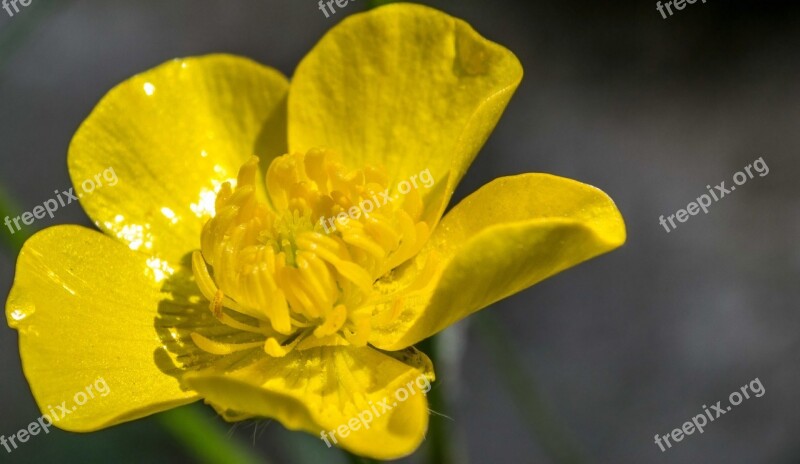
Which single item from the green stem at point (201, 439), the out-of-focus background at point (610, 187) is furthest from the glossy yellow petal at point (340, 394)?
the out-of-focus background at point (610, 187)

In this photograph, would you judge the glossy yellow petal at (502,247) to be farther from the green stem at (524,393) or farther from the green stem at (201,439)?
the green stem at (524,393)

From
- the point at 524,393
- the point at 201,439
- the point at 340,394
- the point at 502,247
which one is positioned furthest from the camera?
the point at 524,393

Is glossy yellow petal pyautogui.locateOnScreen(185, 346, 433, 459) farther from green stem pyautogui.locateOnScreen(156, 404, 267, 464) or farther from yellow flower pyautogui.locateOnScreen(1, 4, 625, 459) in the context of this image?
green stem pyautogui.locateOnScreen(156, 404, 267, 464)

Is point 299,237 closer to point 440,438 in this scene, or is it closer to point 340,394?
point 340,394

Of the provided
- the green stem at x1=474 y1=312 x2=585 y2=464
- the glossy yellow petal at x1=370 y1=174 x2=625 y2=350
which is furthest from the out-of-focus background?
the glossy yellow petal at x1=370 y1=174 x2=625 y2=350

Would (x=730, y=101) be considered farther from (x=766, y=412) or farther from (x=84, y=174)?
(x=84, y=174)

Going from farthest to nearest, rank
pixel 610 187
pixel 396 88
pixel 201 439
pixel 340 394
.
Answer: pixel 610 187 → pixel 201 439 → pixel 396 88 → pixel 340 394

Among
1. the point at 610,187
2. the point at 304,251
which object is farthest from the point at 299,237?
the point at 610,187

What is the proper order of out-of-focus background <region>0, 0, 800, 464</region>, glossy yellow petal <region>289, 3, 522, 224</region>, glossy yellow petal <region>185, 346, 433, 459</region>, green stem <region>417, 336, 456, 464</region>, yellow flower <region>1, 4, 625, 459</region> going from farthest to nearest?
out-of-focus background <region>0, 0, 800, 464</region> < green stem <region>417, 336, 456, 464</region> < glossy yellow petal <region>289, 3, 522, 224</region> < yellow flower <region>1, 4, 625, 459</region> < glossy yellow petal <region>185, 346, 433, 459</region>
